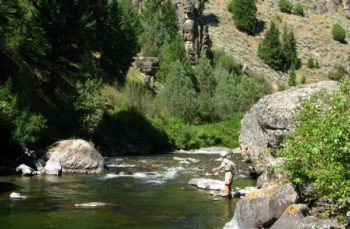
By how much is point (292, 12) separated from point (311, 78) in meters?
44.7

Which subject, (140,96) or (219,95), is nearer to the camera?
(140,96)

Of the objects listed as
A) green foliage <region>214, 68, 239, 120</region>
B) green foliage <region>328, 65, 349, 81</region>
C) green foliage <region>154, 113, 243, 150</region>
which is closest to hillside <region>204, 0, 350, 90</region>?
green foliage <region>328, 65, 349, 81</region>

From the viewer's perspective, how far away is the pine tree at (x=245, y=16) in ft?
505

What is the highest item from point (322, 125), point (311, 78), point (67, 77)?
point (322, 125)

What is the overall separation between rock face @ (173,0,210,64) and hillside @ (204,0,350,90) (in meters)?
9.71

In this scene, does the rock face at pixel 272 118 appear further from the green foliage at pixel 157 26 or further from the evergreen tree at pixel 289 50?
the evergreen tree at pixel 289 50

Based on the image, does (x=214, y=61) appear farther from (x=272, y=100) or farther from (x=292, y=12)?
(x=272, y=100)

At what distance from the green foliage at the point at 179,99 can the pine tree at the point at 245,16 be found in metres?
71.5

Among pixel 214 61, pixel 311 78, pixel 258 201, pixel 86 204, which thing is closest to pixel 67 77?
pixel 86 204

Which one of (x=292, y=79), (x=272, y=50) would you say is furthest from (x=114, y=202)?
(x=272, y=50)

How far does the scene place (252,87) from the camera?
99688 millimetres

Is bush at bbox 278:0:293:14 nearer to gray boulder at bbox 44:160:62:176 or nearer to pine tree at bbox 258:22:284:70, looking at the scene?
pine tree at bbox 258:22:284:70

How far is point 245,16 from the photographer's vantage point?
153 meters

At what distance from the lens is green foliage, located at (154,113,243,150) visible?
72.4 metres
